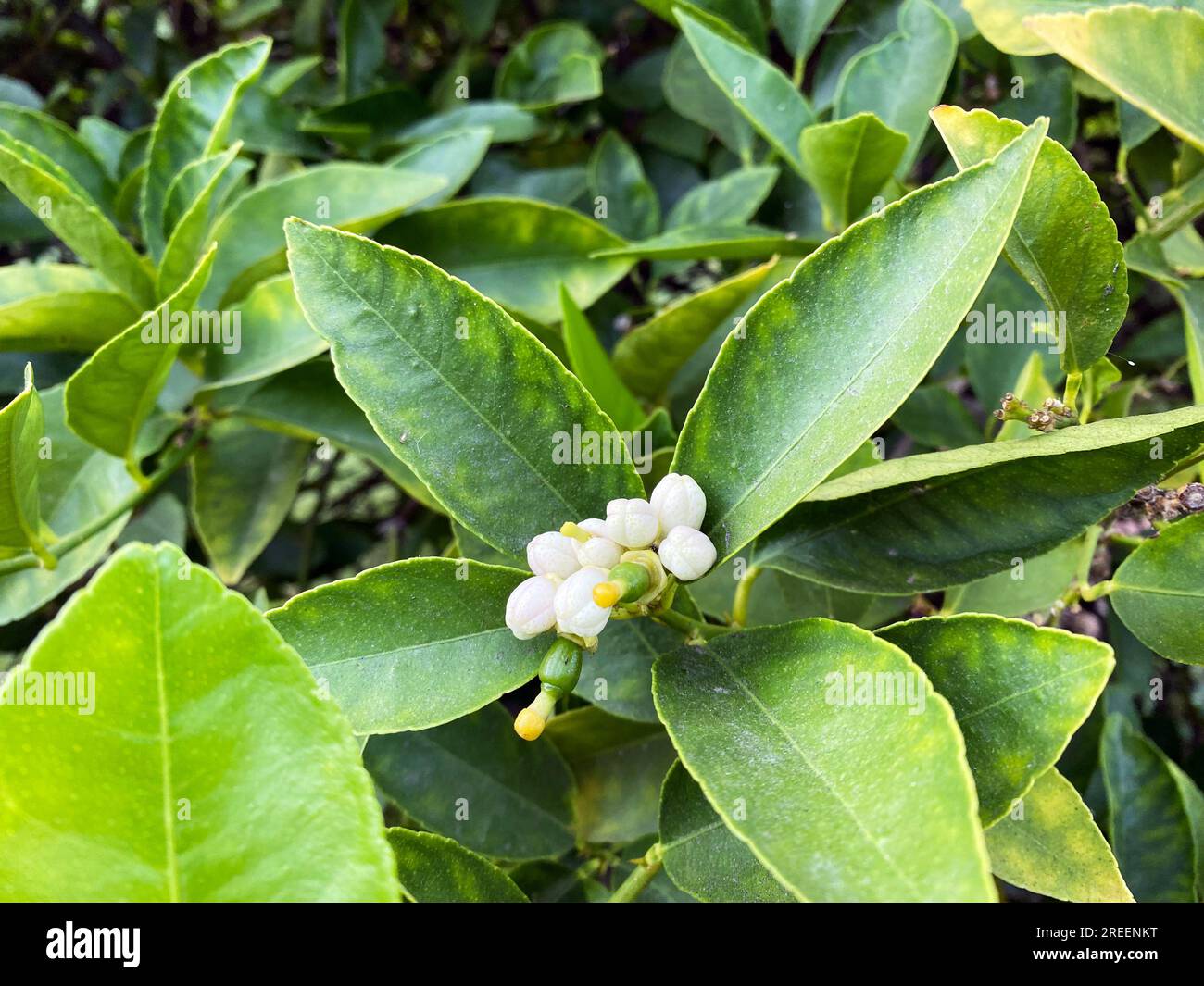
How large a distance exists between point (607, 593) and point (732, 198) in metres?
0.71

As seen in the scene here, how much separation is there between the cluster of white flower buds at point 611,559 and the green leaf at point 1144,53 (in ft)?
Answer: 1.11

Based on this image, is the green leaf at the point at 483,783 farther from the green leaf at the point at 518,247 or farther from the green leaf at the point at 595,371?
the green leaf at the point at 518,247

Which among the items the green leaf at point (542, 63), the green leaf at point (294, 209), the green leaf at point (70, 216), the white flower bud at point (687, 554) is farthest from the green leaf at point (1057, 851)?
the green leaf at point (542, 63)

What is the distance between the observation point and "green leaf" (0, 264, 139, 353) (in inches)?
36.4

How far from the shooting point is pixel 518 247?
3.55 ft

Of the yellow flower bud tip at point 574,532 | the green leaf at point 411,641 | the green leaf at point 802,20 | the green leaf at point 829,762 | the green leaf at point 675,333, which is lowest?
the green leaf at point 829,762

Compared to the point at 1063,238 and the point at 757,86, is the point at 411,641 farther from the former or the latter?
the point at 757,86

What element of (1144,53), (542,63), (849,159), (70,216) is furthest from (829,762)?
(542,63)

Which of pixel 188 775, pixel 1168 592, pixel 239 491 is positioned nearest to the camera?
pixel 188 775

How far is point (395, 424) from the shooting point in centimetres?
59

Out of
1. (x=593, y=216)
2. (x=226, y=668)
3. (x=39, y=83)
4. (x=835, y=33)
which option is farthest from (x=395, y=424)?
(x=39, y=83)

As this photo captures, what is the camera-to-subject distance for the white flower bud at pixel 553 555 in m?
0.57
